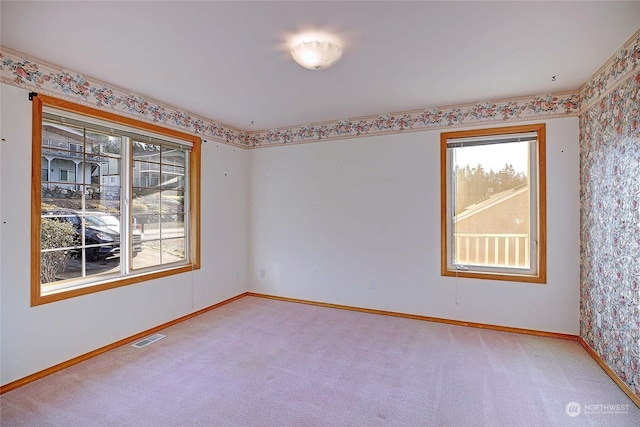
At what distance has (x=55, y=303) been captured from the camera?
2.46 meters

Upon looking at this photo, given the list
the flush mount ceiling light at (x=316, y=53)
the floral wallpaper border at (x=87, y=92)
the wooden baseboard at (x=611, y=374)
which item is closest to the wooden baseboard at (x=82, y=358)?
the floral wallpaper border at (x=87, y=92)

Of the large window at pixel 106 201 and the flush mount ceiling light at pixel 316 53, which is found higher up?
the flush mount ceiling light at pixel 316 53

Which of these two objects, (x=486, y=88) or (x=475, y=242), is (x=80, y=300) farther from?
(x=486, y=88)

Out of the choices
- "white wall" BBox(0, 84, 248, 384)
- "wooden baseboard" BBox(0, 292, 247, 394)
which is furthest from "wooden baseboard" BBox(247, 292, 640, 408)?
"wooden baseboard" BBox(0, 292, 247, 394)

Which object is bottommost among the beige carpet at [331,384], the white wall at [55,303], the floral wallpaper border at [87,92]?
the beige carpet at [331,384]

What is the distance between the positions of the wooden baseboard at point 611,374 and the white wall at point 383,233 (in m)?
0.27

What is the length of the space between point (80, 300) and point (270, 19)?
2710mm

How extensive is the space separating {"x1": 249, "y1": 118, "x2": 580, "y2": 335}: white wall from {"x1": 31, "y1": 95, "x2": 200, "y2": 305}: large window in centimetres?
115

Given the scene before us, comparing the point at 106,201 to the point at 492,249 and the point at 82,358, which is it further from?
the point at 492,249

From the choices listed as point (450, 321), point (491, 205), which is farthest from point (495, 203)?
point (450, 321)

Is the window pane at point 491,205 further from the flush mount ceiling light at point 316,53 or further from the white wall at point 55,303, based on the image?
the white wall at point 55,303

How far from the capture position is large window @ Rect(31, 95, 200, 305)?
2.47m

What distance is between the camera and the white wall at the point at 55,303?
219cm

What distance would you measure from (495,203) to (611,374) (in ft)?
5.64
